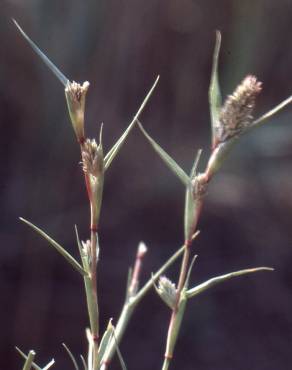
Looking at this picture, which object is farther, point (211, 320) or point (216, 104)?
point (211, 320)

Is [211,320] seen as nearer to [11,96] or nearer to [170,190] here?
[170,190]

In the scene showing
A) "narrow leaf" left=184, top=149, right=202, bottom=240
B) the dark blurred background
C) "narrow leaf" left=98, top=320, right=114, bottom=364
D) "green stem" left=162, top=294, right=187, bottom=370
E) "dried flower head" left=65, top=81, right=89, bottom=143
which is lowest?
the dark blurred background

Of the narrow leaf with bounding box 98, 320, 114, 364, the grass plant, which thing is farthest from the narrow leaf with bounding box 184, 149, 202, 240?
the narrow leaf with bounding box 98, 320, 114, 364

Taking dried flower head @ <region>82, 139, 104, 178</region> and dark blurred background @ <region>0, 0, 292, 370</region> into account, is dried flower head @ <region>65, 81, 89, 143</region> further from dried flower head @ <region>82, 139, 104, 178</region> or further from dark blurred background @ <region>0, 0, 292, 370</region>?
dark blurred background @ <region>0, 0, 292, 370</region>

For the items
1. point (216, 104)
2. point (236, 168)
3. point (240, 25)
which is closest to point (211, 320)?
point (236, 168)

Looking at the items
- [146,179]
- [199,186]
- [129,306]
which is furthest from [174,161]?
[146,179]

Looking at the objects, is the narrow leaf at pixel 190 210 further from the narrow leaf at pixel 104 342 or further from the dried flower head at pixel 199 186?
the narrow leaf at pixel 104 342

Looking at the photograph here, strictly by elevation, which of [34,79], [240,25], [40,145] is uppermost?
[240,25]
